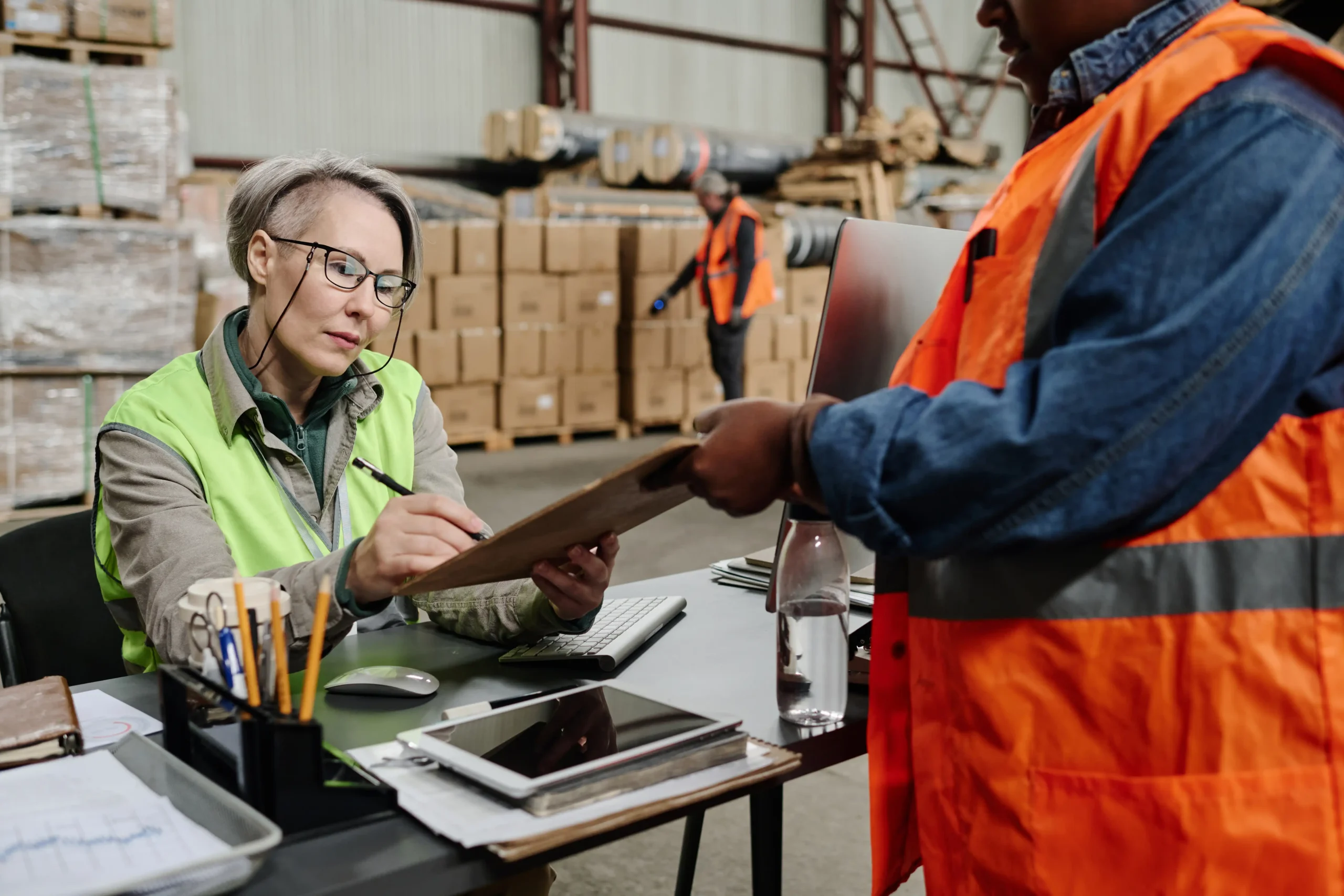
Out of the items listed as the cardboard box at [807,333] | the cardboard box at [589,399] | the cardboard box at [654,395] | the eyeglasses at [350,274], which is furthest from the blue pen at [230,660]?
the cardboard box at [807,333]

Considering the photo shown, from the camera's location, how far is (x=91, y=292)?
5184 millimetres

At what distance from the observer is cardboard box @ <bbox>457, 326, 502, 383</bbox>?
24.0 feet

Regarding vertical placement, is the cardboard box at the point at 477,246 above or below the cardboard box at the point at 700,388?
above

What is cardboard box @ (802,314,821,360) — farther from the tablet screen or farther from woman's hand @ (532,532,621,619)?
the tablet screen

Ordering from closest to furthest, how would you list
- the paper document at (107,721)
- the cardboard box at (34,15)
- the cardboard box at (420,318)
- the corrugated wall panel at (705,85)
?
the paper document at (107,721)
the cardboard box at (34,15)
the cardboard box at (420,318)
the corrugated wall panel at (705,85)

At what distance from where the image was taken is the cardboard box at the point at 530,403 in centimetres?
765

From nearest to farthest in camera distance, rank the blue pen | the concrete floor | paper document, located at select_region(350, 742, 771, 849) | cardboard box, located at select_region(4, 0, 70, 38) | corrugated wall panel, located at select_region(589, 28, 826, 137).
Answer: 1. paper document, located at select_region(350, 742, 771, 849)
2. the blue pen
3. the concrete floor
4. cardboard box, located at select_region(4, 0, 70, 38)
5. corrugated wall panel, located at select_region(589, 28, 826, 137)

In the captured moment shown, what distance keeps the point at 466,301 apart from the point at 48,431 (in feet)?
8.84

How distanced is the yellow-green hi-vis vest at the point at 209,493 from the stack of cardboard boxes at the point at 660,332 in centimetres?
647

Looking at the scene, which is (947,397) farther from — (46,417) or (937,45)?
(937,45)

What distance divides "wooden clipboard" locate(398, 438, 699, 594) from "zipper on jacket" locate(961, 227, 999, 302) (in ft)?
0.94

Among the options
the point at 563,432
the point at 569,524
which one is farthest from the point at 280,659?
the point at 563,432

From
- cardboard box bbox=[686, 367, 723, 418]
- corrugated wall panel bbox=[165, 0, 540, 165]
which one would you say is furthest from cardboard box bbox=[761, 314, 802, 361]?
corrugated wall panel bbox=[165, 0, 540, 165]

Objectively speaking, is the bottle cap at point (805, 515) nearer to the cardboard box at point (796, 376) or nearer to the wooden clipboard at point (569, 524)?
the wooden clipboard at point (569, 524)
